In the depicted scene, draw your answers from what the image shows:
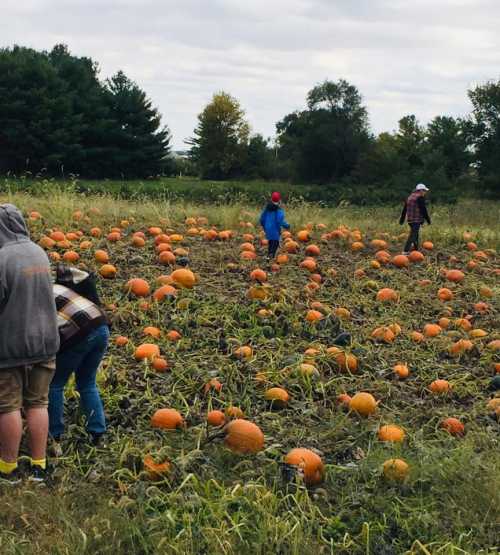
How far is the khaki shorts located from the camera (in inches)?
144

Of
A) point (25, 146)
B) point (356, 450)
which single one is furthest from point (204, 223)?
point (25, 146)

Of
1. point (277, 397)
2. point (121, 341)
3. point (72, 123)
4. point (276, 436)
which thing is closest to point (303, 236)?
point (121, 341)

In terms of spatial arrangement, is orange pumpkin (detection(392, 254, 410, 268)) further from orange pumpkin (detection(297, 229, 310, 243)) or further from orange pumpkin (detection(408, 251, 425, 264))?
orange pumpkin (detection(297, 229, 310, 243))

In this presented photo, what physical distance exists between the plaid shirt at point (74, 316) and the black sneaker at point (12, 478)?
0.71m

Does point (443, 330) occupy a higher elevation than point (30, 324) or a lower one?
lower

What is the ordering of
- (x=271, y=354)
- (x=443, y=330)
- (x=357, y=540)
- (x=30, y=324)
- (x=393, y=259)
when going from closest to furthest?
(x=357, y=540) → (x=30, y=324) → (x=271, y=354) → (x=443, y=330) → (x=393, y=259)

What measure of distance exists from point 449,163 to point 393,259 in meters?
35.5

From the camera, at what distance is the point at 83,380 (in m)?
4.19

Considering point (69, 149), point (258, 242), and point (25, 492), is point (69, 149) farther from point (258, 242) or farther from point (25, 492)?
point (25, 492)

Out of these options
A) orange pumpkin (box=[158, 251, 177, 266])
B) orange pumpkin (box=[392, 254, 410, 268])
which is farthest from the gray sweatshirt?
orange pumpkin (box=[392, 254, 410, 268])

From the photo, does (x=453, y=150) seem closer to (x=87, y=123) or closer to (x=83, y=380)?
(x=87, y=123)

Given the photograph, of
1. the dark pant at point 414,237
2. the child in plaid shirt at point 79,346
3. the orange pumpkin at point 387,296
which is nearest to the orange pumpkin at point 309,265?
the orange pumpkin at point 387,296

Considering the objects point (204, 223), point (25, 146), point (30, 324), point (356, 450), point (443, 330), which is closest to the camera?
point (30, 324)

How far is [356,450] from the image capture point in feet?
13.4
